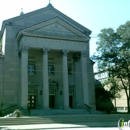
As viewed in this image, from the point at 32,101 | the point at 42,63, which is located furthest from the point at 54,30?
the point at 32,101

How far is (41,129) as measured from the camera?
16.4 m

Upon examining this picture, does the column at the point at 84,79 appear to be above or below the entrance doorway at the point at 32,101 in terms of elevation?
above

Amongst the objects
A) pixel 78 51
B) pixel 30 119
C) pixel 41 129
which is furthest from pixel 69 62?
pixel 41 129

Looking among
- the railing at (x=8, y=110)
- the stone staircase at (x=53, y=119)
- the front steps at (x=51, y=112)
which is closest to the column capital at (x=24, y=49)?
the railing at (x=8, y=110)

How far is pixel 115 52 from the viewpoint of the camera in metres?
31.7

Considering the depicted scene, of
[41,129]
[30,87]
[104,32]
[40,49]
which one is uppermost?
[104,32]

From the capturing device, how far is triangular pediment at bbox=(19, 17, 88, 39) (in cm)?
2861

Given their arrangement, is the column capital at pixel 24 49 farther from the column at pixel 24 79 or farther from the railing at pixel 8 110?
the railing at pixel 8 110

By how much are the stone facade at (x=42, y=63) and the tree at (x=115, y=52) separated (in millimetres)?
2739

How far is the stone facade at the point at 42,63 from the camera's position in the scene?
2803 centimetres

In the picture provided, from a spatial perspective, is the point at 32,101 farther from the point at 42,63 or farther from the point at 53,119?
the point at 53,119

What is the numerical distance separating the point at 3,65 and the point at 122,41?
16.6 meters

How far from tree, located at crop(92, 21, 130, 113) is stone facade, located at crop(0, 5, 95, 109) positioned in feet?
8.99

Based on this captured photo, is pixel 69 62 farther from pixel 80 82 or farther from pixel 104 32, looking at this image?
pixel 104 32
